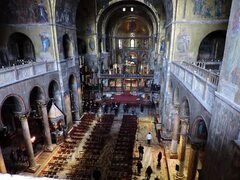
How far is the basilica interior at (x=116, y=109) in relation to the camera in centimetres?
595

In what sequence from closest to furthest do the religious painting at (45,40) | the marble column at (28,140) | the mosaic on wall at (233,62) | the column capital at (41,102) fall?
the mosaic on wall at (233,62), the marble column at (28,140), the column capital at (41,102), the religious painting at (45,40)

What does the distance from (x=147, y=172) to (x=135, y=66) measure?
1269 inches

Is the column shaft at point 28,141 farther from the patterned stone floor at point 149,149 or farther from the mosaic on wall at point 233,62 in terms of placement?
the mosaic on wall at point 233,62

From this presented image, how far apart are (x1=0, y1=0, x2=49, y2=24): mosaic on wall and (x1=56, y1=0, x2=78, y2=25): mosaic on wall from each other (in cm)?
108

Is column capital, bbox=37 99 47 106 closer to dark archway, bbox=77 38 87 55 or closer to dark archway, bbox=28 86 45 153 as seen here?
dark archway, bbox=28 86 45 153

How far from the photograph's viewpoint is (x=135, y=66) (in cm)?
4203

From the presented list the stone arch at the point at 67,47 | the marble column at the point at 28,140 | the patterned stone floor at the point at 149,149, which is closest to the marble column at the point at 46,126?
the marble column at the point at 28,140

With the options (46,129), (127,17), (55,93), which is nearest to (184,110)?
(46,129)

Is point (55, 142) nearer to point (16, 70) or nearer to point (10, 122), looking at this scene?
point (10, 122)

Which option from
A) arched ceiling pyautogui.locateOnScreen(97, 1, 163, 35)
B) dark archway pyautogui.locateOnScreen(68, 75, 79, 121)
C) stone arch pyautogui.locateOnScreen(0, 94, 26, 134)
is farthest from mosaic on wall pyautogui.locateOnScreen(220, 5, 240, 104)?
arched ceiling pyautogui.locateOnScreen(97, 1, 163, 35)

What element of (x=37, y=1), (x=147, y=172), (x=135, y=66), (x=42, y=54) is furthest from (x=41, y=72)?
(x=135, y=66)

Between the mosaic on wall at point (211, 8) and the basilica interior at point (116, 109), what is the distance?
0.07 meters

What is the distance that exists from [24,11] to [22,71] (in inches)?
238

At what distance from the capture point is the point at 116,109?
72.4ft
